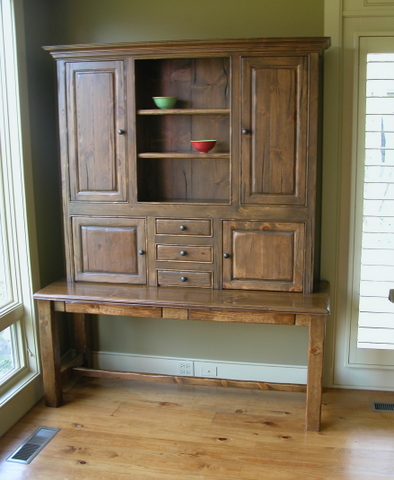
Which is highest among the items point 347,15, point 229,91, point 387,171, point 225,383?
point 347,15

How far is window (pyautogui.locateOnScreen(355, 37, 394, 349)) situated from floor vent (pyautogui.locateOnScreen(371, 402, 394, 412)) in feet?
1.12

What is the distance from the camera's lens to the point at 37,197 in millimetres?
3160

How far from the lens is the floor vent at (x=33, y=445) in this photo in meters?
2.62

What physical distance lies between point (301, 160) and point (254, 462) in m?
1.60

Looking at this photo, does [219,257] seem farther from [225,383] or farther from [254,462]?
[254,462]

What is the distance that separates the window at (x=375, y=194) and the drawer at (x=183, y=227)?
0.94 metres

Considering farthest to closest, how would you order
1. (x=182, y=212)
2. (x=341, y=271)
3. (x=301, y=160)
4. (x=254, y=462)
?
(x=341, y=271) < (x=182, y=212) < (x=301, y=160) < (x=254, y=462)

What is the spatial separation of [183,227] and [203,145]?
491 mm

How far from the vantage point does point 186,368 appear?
11.3ft

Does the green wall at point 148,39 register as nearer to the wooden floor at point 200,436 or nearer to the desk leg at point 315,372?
the wooden floor at point 200,436

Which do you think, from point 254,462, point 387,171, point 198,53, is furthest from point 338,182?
point 254,462

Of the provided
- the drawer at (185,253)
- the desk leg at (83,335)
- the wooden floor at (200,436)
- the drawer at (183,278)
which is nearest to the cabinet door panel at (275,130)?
the drawer at (185,253)

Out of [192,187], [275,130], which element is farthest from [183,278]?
[275,130]

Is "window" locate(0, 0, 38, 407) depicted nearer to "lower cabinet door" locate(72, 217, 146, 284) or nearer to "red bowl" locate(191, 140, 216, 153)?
"lower cabinet door" locate(72, 217, 146, 284)
